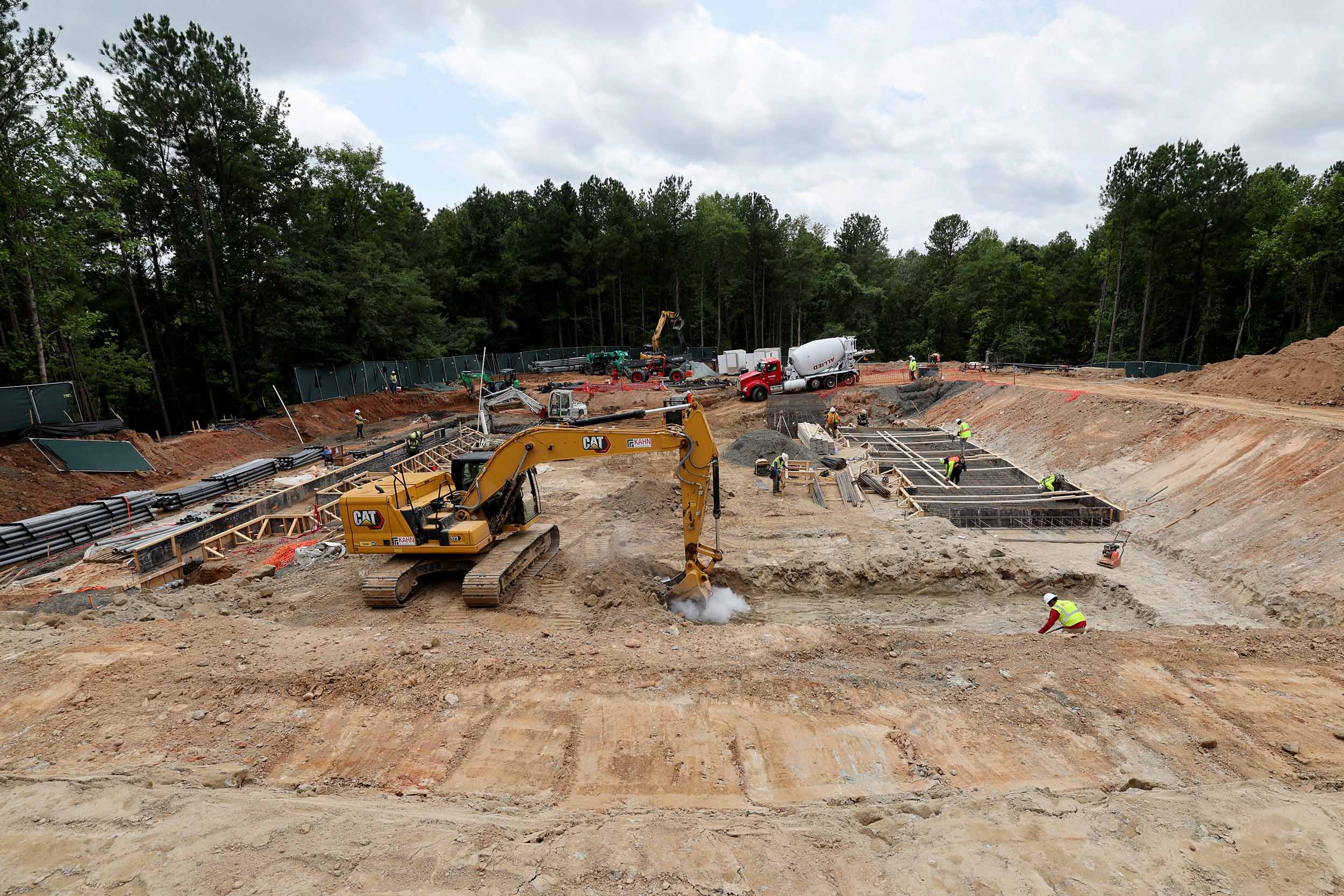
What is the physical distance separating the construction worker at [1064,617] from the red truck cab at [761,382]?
22.3m

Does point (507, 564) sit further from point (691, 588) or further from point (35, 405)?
point (35, 405)

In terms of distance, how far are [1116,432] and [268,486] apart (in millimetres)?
26576

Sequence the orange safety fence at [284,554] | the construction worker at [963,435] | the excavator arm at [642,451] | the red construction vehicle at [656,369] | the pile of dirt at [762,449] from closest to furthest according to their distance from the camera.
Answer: the excavator arm at [642,451], the orange safety fence at [284,554], the construction worker at [963,435], the pile of dirt at [762,449], the red construction vehicle at [656,369]

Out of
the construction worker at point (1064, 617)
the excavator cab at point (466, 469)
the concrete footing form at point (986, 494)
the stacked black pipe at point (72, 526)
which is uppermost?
the excavator cab at point (466, 469)

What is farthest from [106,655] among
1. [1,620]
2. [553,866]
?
[553,866]

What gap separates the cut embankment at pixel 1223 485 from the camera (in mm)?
10297

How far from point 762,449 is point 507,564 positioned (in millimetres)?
12382

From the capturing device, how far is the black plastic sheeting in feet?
53.9

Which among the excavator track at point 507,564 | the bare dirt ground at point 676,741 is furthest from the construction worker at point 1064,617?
the excavator track at point 507,564

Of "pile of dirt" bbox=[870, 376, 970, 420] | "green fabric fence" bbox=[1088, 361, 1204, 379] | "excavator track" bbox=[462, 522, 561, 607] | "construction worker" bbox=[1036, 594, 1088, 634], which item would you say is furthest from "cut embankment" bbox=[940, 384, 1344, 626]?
"green fabric fence" bbox=[1088, 361, 1204, 379]

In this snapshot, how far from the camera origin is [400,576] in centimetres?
982

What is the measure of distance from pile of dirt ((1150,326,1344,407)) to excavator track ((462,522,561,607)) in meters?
23.9

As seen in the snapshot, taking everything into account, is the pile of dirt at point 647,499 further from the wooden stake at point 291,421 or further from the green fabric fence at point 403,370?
the green fabric fence at point 403,370

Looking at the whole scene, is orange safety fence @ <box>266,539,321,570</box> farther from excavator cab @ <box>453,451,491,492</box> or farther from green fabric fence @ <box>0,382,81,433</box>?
green fabric fence @ <box>0,382,81,433</box>
